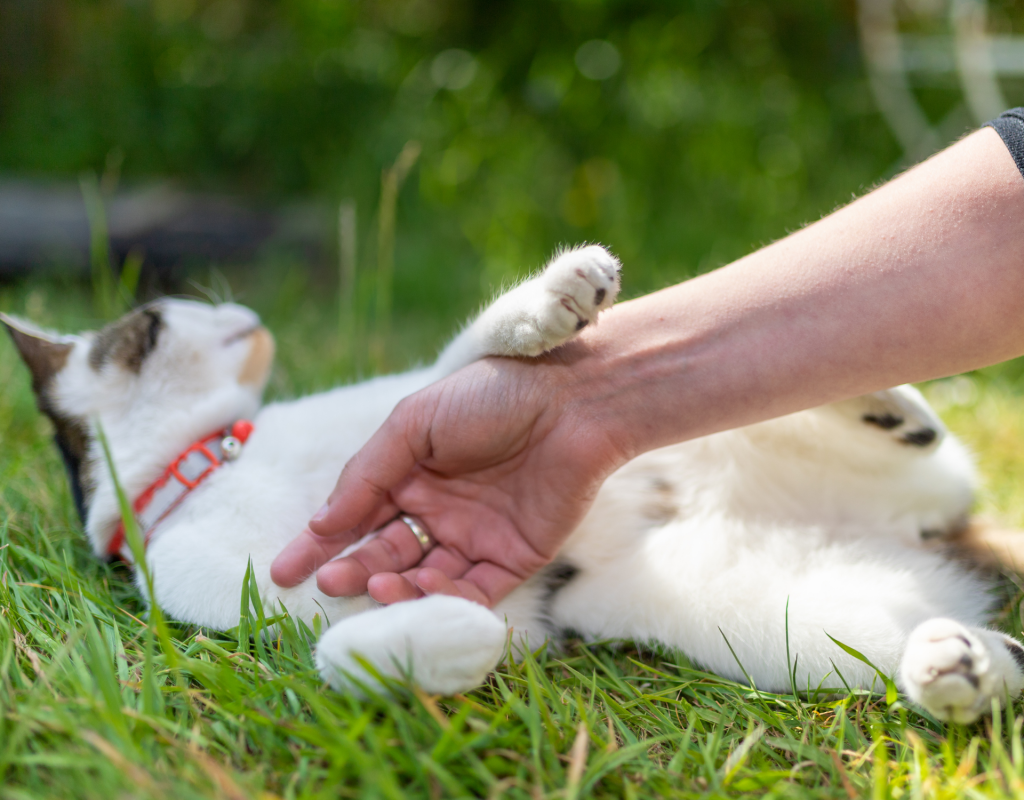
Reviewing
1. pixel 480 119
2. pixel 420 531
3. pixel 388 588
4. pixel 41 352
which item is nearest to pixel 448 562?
pixel 420 531

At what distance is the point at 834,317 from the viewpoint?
1.23 metres

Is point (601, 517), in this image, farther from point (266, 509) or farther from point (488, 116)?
point (488, 116)

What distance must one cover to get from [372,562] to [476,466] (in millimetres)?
271

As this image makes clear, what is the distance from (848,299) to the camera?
4.03ft

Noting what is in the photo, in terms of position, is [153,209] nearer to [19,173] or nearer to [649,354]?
[19,173]

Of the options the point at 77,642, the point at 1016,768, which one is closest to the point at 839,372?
the point at 1016,768

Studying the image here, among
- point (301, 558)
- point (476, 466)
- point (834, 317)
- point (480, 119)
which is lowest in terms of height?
point (301, 558)

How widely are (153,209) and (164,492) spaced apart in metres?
3.29

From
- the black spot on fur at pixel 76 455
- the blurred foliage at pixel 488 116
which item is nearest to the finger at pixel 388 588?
the black spot on fur at pixel 76 455

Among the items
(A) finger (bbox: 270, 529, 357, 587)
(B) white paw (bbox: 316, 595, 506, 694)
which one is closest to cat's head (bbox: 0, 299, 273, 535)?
(A) finger (bbox: 270, 529, 357, 587)

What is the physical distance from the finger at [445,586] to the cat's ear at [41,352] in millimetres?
1108

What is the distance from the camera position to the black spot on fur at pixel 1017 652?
1.09 m

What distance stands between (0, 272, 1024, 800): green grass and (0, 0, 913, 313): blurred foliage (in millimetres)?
2530

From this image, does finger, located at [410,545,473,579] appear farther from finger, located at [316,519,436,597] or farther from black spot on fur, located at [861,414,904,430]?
black spot on fur, located at [861,414,904,430]
